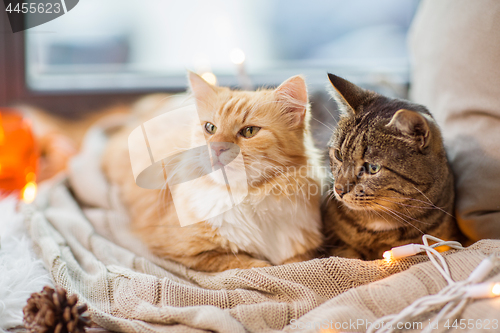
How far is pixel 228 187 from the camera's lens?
3.66 ft

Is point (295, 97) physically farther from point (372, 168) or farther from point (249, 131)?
point (372, 168)

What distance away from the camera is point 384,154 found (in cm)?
97

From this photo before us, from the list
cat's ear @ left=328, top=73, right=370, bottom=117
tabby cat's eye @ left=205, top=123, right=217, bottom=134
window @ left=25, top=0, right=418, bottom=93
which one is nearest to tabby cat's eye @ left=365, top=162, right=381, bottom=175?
cat's ear @ left=328, top=73, right=370, bottom=117

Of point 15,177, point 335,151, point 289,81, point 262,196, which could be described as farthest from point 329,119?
point 15,177

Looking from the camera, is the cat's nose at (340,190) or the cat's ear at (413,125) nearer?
the cat's ear at (413,125)

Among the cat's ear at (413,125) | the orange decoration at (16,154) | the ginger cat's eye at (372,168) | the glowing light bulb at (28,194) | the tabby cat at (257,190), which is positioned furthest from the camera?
the orange decoration at (16,154)

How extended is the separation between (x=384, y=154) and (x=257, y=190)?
44cm

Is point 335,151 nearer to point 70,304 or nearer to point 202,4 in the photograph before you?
point 70,304

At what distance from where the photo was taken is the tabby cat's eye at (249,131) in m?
1.13

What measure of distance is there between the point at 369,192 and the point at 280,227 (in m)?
0.35

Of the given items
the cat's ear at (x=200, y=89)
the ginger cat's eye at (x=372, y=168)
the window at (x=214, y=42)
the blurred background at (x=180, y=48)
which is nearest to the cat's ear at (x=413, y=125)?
the ginger cat's eye at (x=372, y=168)

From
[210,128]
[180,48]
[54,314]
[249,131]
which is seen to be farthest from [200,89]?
[180,48]

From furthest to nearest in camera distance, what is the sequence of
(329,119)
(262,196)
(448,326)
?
1. (329,119)
2. (262,196)
3. (448,326)

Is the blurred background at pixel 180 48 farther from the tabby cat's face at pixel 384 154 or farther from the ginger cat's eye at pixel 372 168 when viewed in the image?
the ginger cat's eye at pixel 372 168
